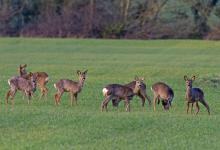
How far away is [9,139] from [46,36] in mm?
50923

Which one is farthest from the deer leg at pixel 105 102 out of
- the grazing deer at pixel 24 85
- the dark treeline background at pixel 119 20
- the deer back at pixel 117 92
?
the dark treeline background at pixel 119 20

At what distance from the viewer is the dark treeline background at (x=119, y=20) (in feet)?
219

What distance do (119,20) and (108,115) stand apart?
48.7 metres

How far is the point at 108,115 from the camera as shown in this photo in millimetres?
19281

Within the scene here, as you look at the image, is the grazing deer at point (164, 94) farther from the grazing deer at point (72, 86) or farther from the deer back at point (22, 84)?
the deer back at point (22, 84)

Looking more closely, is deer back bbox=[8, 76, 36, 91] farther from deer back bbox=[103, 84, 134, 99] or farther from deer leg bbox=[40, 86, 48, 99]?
deer back bbox=[103, 84, 134, 99]

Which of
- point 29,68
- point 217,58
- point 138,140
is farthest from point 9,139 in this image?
point 217,58

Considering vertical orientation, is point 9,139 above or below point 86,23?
below

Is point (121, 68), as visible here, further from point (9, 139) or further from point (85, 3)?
point (85, 3)

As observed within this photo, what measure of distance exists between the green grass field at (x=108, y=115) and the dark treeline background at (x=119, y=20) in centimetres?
1743

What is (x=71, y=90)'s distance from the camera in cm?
2333

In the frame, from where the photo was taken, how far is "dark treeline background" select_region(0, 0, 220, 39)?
66.8 meters

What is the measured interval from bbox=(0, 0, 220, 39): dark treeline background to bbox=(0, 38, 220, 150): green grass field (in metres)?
17.4

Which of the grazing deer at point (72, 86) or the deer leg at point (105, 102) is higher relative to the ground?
the grazing deer at point (72, 86)
